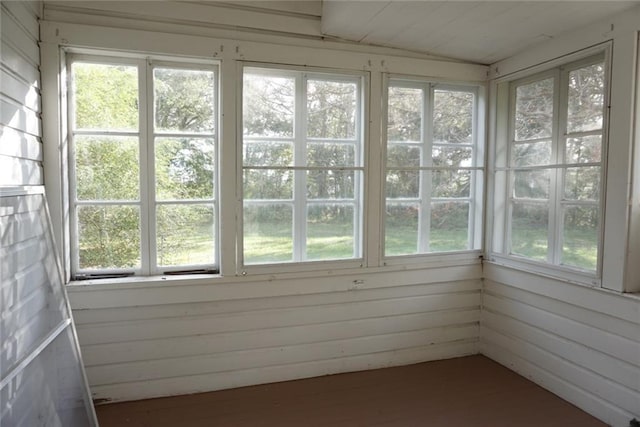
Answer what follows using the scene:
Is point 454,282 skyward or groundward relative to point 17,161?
groundward

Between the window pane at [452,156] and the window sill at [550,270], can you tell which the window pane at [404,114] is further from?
the window sill at [550,270]

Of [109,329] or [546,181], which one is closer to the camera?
[109,329]

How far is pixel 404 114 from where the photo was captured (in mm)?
3102

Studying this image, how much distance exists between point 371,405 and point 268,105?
2135mm

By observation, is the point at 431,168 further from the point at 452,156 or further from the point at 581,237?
the point at 581,237

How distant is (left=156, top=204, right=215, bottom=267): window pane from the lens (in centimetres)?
267

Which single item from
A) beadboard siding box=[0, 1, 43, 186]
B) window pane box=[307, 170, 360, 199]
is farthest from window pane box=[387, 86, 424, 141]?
beadboard siding box=[0, 1, 43, 186]

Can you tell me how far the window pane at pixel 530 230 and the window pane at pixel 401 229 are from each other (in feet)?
2.44

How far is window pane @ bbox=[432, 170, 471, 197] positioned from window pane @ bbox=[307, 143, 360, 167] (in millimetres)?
656

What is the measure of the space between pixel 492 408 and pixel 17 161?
3.08 meters

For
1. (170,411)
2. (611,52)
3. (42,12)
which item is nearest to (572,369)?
(611,52)

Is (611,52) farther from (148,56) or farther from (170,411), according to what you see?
(170,411)

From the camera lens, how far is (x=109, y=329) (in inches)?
100

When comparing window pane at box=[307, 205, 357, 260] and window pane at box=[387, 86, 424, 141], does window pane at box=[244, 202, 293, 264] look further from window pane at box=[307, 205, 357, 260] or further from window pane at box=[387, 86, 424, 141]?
window pane at box=[387, 86, 424, 141]
